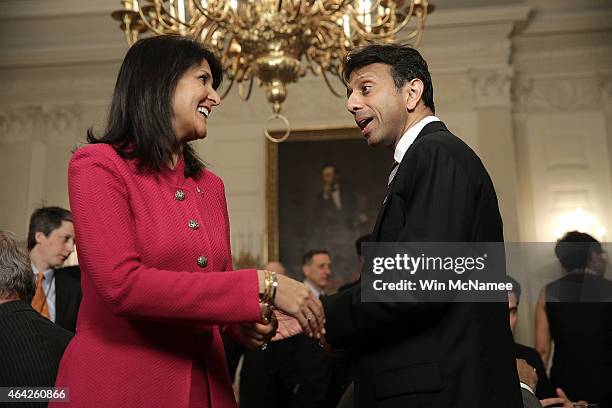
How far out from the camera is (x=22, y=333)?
2270 mm

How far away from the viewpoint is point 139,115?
181 centimetres

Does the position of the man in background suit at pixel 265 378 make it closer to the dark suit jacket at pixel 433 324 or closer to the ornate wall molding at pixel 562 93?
the dark suit jacket at pixel 433 324

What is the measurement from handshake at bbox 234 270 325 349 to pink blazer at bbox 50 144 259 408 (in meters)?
0.04

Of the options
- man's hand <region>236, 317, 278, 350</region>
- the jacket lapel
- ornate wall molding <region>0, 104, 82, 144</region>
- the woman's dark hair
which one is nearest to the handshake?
man's hand <region>236, 317, 278, 350</region>

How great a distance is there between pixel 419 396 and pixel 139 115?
0.97 m

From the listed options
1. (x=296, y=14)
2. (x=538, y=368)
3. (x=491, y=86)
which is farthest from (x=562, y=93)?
(x=538, y=368)

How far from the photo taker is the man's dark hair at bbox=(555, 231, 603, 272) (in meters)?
4.19

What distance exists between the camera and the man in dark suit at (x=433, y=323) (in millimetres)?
1646

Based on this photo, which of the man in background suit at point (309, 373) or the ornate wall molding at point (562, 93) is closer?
the man in background suit at point (309, 373)

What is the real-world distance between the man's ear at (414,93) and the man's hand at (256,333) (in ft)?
2.42

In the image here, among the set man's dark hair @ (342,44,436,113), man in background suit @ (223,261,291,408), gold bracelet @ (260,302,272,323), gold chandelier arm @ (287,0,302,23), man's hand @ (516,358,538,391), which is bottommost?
man in background suit @ (223,261,291,408)

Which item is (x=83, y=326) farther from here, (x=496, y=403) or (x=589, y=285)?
(x=589, y=285)

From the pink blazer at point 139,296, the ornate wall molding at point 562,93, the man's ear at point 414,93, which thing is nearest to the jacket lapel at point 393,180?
the man's ear at point 414,93

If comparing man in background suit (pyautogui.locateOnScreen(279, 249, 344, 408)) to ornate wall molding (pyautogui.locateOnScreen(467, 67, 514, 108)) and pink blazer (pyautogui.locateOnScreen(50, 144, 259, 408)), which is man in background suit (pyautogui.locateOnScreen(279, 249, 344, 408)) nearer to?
pink blazer (pyautogui.locateOnScreen(50, 144, 259, 408))
